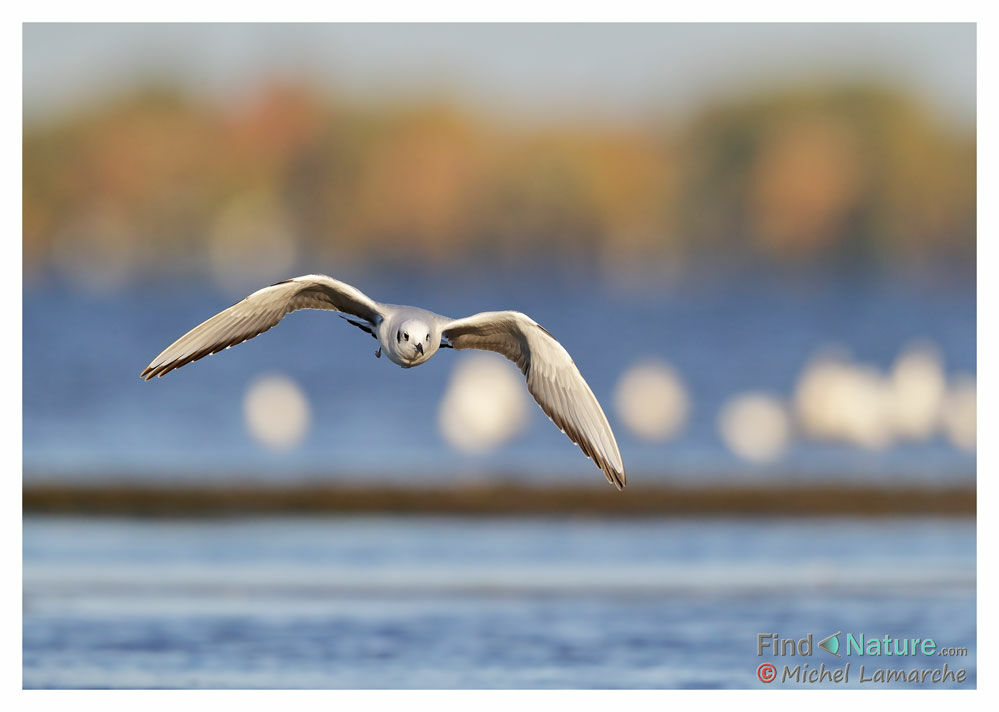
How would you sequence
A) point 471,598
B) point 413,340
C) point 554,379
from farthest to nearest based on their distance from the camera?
1. point 471,598
2. point 554,379
3. point 413,340

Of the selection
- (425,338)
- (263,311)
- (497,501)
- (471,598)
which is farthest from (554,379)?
(497,501)

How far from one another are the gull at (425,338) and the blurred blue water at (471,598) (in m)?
2.11

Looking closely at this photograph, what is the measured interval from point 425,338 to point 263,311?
857mm

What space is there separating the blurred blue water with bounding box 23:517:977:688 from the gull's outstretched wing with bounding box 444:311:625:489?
206cm

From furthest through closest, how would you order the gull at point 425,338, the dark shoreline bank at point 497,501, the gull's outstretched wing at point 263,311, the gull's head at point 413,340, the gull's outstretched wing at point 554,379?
the dark shoreline bank at point 497,501
the gull's outstretched wing at point 554,379
the gull's outstretched wing at point 263,311
the gull at point 425,338
the gull's head at point 413,340

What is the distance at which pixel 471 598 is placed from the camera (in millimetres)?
11414

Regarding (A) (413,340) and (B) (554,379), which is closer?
(A) (413,340)

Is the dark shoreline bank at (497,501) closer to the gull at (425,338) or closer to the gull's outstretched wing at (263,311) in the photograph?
the gull at (425,338)

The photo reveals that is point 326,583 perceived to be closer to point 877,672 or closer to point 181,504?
point 181,504

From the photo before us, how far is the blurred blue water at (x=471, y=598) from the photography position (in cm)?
994

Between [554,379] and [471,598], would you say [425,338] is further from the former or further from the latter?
[471,598]

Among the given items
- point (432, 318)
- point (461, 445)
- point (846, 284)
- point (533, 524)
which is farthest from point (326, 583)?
point (846, 284)

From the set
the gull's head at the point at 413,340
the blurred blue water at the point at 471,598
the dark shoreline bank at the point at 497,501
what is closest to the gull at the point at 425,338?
the gull's head at the point at 413,340

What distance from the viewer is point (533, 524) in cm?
1381
